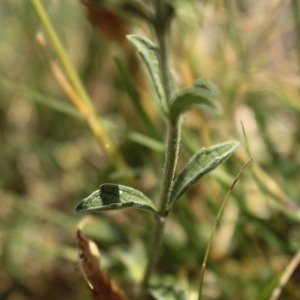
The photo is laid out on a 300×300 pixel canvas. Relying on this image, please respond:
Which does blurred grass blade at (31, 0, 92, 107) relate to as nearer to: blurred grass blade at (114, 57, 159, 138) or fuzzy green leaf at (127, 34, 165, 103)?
blurred grass blade at (114, 57, 159, 138)

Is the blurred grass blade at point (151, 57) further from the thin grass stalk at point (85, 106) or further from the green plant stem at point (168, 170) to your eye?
the thin grass stalk at point (85, 106)

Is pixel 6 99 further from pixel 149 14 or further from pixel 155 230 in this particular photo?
pixel 155 230

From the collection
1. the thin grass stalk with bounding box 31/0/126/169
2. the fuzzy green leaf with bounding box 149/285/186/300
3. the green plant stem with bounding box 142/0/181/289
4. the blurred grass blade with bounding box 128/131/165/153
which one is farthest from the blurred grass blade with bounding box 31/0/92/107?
the fuzzy green leaf with bounding box 149/285/186/300

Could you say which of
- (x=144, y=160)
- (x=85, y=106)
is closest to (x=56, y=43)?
(x=85, y=106)

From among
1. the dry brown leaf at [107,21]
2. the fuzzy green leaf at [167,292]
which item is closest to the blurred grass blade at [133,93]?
the dry brown leaf at [107,21]

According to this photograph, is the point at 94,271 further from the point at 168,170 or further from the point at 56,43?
the point at 56,43

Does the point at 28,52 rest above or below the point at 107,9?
below

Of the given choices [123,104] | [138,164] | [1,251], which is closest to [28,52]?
[123,104]
